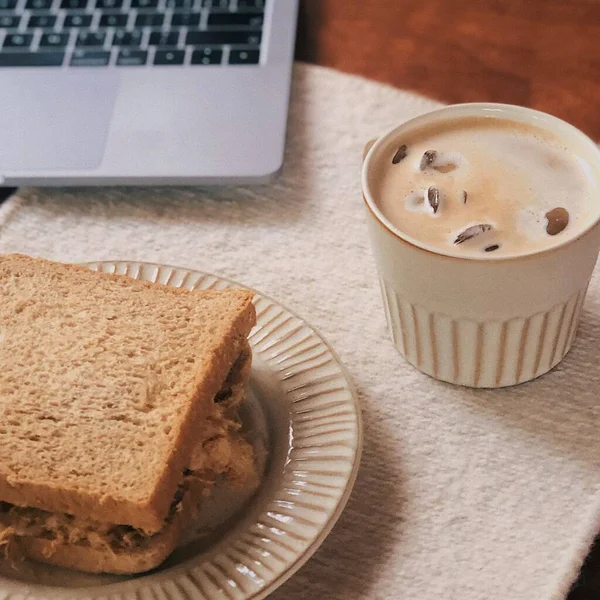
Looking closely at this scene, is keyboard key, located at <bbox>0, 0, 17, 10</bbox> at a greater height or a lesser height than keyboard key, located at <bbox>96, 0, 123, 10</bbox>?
lesser

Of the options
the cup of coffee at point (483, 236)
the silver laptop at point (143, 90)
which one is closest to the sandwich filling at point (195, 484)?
the cup of coffee at point (483, 236)

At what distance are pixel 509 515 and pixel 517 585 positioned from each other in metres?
0.05

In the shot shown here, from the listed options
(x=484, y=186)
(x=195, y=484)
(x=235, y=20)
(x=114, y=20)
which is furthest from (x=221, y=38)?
(x=195, y=484)

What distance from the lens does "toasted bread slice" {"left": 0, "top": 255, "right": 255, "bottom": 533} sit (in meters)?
0.54

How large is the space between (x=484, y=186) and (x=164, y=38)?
53 centimetres

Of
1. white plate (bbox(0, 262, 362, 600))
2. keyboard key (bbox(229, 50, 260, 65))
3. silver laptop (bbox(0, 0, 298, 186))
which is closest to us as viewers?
white plate (bbox(0, 262, 362, 600))

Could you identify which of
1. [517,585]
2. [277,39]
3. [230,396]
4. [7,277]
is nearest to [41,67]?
[277,39]

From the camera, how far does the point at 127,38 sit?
101cm

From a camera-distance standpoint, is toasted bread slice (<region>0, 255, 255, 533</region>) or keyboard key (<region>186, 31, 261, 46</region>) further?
keyboard key (<region>186, 31, 261, 46</region>)

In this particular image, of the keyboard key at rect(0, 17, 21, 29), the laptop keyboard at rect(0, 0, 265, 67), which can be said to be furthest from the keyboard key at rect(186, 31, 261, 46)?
the keyboard key at rect(0, 17, 21, 29)

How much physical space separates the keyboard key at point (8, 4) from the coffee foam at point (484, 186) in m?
0.64

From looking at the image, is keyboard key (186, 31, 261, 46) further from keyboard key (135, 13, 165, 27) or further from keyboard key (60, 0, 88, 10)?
keyboard key (60, 0, 88, 10)

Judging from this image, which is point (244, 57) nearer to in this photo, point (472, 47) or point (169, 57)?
point (169, 57)

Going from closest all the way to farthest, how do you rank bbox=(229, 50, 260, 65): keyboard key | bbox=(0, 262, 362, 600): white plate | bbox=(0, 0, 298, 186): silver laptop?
1. bbox=(0, 262, 362, 600): white plate
2. bbox=(0, 0, 298, 186): silver laptop
3. bbox=(229, 50, 260, 65): keyboard key
